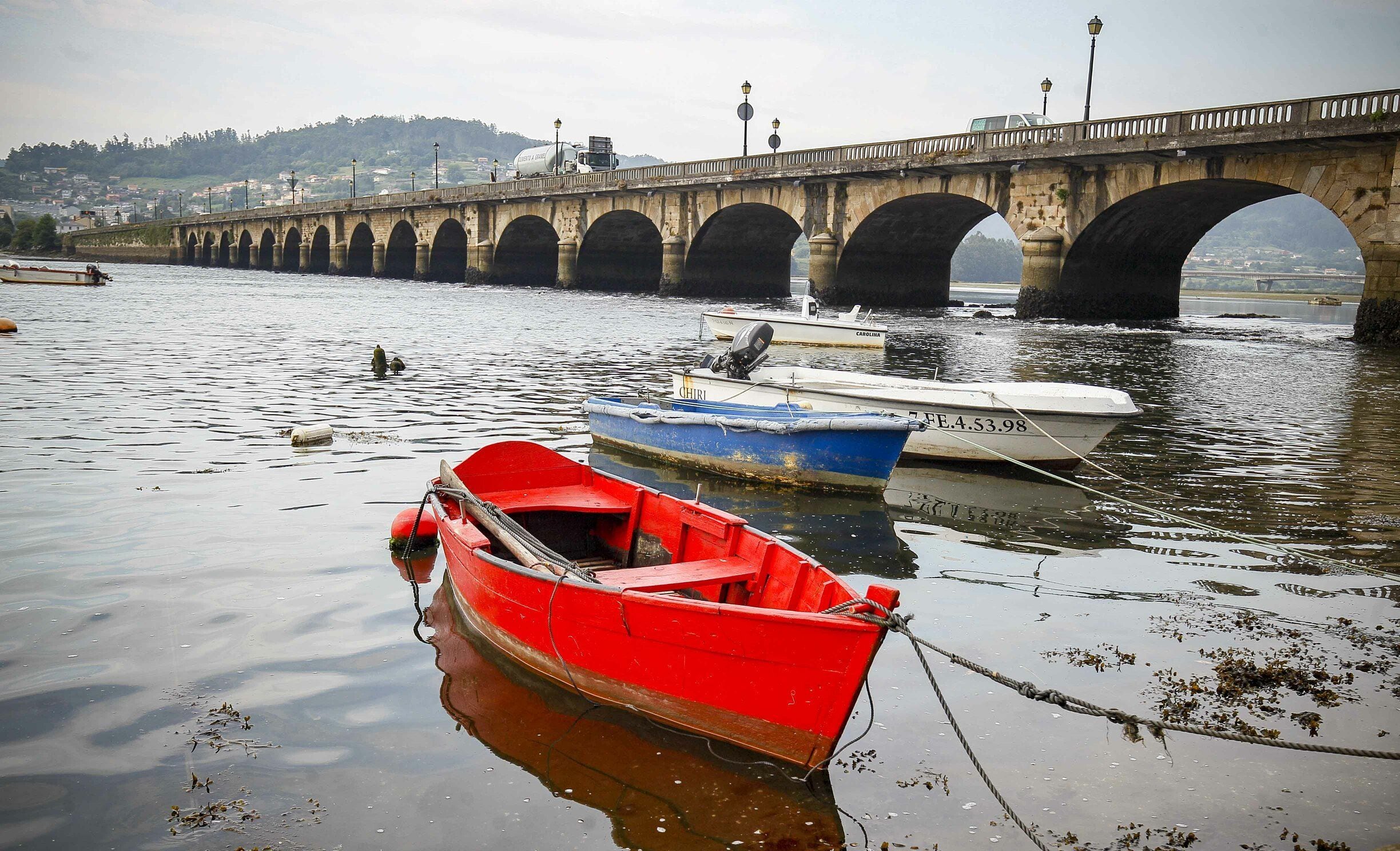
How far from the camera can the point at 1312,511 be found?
10.1 metres

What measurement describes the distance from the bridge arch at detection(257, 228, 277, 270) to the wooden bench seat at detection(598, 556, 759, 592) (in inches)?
3913

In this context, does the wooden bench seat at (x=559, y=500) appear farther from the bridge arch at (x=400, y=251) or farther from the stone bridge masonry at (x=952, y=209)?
the bridge arch at (x=400, y=251)

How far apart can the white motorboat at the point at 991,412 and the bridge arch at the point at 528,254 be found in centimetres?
5359

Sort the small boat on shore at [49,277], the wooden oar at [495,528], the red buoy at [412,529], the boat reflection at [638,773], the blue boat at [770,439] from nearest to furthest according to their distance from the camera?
1. the boat reflection at [638,773]
2. the wooden oar at [495,528]
3. the red buoy at [412,529]
4. the blue boat at [770,439]
5. the small boat on shore at [49,277]

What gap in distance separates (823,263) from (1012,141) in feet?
35.3

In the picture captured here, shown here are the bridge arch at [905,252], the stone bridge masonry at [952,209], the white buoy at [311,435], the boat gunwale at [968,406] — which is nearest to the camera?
the boat gunwale at [968,406]

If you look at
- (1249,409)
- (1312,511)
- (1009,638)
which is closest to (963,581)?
(1009,638)

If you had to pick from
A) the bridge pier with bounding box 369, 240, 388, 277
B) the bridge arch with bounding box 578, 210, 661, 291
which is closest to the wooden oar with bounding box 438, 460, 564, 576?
the bridge arch with bounding box 578, 210, 661, 291

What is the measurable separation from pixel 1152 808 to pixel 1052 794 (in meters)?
0.43

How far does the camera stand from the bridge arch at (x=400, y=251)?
80125 millimetres

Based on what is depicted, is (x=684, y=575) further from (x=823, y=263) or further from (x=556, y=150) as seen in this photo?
(x=556, y=150)

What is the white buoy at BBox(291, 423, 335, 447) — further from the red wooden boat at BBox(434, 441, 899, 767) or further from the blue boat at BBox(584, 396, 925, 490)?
the red wooden boat at BBox(434, 441, 899, 767)

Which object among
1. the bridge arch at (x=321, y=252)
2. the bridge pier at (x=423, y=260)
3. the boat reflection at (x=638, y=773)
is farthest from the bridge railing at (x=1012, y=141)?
the bridge arch at (x=321, y=252)

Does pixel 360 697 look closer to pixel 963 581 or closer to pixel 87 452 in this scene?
pixel 963 581
